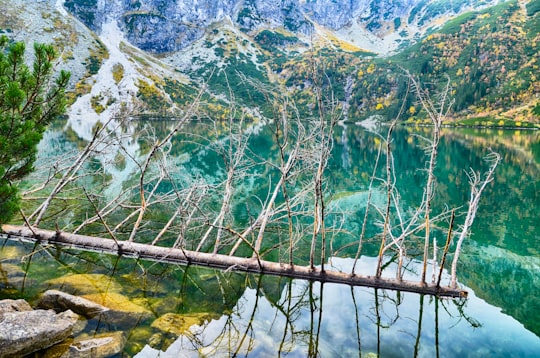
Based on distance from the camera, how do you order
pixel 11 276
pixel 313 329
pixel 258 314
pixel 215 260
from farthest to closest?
pixel 215 260 → pixel 11 276 → pixel 258 314 → pixel 313 329

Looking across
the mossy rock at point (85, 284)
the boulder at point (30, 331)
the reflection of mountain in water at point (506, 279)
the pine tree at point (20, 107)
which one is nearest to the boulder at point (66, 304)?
the boulder at point (30, 331)

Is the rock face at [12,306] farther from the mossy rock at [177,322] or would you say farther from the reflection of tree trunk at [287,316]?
the reflection of tree trunk at [287,316]

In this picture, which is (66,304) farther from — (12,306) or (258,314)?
(258,314)

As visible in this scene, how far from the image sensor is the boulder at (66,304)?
9820mm

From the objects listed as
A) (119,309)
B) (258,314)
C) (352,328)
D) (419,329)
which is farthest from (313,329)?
(119,309)

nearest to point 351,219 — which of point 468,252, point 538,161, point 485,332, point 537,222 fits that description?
point 468,252

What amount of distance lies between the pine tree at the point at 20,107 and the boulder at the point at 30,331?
2561 millimetres

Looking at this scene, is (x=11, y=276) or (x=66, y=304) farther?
(x=11, y=276)

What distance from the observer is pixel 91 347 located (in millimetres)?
8391

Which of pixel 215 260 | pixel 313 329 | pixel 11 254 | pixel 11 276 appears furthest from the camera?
pixel 215 260

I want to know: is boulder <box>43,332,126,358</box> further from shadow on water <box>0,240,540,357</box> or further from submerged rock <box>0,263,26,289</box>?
submerged rock <box>0,263,26,289</box>

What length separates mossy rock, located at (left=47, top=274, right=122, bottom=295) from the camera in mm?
11828

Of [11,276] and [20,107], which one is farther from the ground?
[20,107]

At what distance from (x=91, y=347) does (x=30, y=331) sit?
132 centimetres
